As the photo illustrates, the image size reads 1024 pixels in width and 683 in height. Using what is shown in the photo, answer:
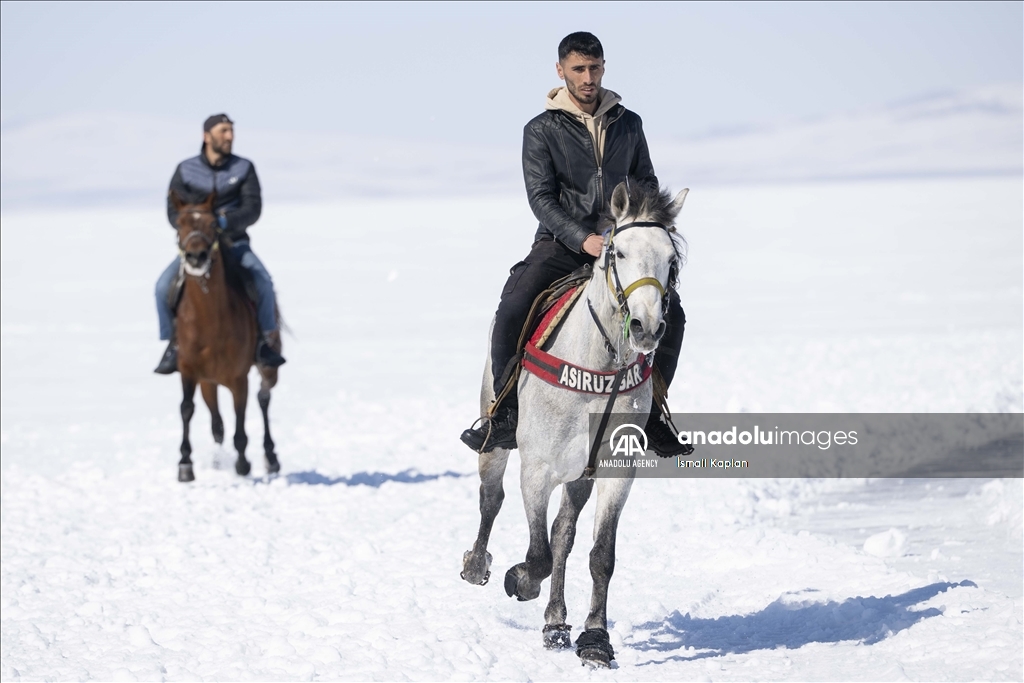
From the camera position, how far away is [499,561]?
8766 mm

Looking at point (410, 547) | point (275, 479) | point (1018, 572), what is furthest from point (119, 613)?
point (1018, 572)

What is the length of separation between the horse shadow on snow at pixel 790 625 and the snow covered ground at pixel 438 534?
2 cm

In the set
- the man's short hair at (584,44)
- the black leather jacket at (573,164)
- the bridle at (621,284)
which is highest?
the man's short hair at (584,44)

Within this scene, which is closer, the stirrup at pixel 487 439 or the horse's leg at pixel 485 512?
the stirrup at pixel 487 439

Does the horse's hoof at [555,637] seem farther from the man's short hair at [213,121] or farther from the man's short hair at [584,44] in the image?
the man's short hair at [213,121]

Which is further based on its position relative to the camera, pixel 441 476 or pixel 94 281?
pixel 94 281

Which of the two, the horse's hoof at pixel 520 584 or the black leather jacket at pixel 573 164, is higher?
the black leather jacket at pixel 573 164

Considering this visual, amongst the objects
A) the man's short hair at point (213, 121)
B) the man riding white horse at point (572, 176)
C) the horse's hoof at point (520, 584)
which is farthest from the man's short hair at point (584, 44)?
the man's short hair at point (213, 121)

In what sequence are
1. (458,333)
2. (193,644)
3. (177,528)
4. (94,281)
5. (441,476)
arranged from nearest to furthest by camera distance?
(193,644) < (177,528) < (441,476) < (458,333) < (94,281)

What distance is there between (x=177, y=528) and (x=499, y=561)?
3292 millimetres

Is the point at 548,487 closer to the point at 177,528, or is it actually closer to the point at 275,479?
the point at 177,528

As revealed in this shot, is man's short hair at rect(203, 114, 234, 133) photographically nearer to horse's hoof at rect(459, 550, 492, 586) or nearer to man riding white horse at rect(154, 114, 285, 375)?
man riding white horse at rect(154, 114, 285, 375)

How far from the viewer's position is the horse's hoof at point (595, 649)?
20.3 ft

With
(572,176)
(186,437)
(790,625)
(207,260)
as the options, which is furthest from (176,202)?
(790,625)
